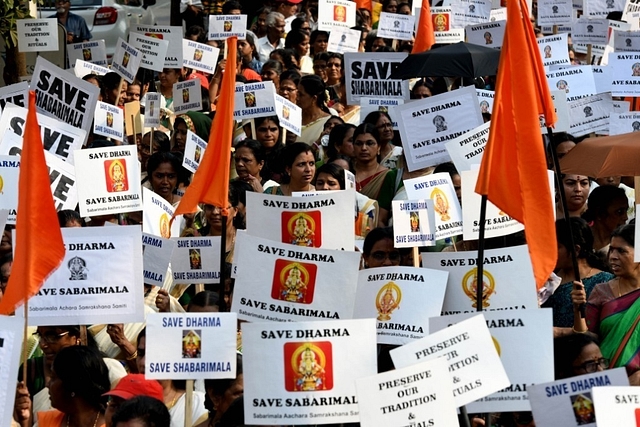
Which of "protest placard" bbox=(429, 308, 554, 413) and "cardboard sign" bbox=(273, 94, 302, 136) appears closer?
"protest placard" bbox=(429, 308, 554, 413)

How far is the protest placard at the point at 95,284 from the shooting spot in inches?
277

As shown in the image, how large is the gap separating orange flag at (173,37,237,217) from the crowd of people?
526mm

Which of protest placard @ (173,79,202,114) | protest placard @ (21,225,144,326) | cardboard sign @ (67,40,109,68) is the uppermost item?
protest placard @ (21,225,144,326)

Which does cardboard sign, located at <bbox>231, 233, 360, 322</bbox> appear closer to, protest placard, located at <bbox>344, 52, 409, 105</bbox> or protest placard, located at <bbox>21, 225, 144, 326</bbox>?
protest placard, located at <bbox>21, 225, 144, 326</bbox>

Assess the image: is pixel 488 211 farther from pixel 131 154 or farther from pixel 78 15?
pixel 78 15

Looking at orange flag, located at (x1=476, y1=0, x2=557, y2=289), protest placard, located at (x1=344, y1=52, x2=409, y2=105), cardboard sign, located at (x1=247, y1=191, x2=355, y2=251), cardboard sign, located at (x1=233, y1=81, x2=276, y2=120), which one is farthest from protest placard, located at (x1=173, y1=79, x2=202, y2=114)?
orange flag, located at (x1=476, y1=0, x2=557, y2=289)

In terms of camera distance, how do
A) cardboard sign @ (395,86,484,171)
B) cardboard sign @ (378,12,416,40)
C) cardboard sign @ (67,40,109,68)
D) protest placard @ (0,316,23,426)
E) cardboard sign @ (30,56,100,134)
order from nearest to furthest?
protest placard @ (0,316,23,426) < cardboard sign @ (395,86,484,171) < cardboard sign @ (30,56,100,134) < cardboard sign @ (67,40,109,68) < cardboard sign @ (378,12,416,40)

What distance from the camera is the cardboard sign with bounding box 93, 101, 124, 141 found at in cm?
1155

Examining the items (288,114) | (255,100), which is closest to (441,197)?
(255,100)

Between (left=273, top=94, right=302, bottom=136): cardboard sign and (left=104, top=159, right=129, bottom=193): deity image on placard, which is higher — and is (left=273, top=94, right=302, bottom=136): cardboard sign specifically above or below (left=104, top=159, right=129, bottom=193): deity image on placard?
below

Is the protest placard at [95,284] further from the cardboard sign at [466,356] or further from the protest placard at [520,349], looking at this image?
the cardboard sign at [466,356]

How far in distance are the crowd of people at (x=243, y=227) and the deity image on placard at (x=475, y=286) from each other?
0.44 meters

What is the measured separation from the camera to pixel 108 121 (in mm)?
11672

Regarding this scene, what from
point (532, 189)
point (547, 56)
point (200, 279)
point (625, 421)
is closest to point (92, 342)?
point (200, 279)
